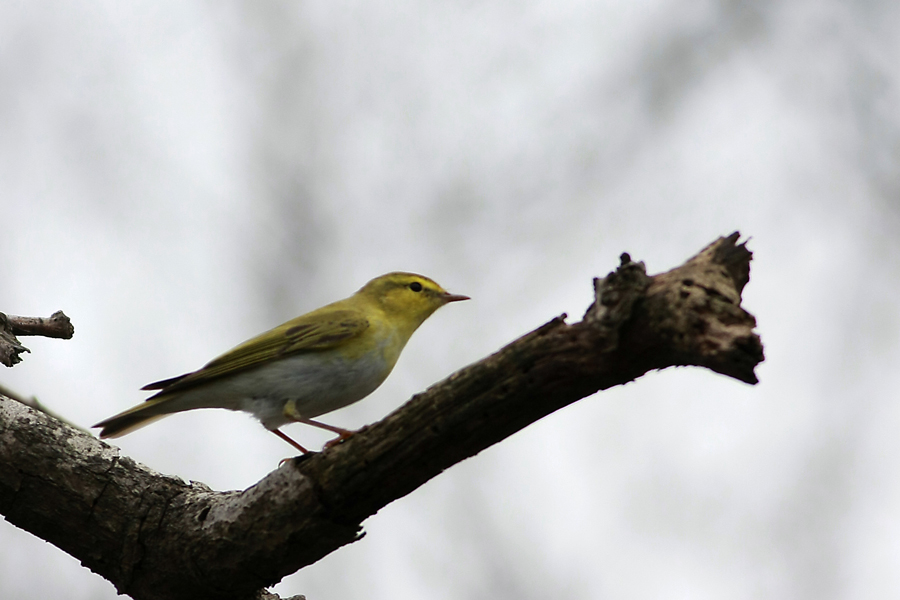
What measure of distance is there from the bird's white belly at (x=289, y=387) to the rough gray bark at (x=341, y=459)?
0.95 metres

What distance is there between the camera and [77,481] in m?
3.50

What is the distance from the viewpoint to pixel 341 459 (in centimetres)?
295

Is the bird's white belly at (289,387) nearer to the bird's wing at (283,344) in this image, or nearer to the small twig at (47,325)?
the bird's wing at (283,344)

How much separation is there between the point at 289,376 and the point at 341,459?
1.74 meters

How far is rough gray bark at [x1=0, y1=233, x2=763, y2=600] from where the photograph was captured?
2412mm

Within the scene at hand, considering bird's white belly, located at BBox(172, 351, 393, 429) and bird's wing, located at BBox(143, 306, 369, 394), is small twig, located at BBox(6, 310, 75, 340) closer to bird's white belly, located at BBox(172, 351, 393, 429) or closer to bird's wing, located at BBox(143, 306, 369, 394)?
bird's wing, located at BBox(143, 306, 369, 394)

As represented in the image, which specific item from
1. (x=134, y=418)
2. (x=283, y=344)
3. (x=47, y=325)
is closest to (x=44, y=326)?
(x=47, y=325)

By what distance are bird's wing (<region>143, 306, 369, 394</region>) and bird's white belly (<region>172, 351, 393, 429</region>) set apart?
0.05 meters

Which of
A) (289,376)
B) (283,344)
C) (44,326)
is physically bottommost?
(289,376)

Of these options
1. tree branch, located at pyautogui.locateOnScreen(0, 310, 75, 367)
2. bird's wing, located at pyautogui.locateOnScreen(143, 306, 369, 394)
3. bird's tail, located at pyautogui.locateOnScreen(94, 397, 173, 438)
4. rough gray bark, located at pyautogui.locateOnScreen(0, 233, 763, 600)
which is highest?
tree branch, located at pyautogui.locateOnScreen(0, 310, 75, 367)

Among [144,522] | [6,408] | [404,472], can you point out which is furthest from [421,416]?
[6,408]

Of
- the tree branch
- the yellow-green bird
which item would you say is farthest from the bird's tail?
the tree branch

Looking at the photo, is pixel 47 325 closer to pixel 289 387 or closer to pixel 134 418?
pixel 134 418

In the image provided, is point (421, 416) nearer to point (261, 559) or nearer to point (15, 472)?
point (261, 559)
